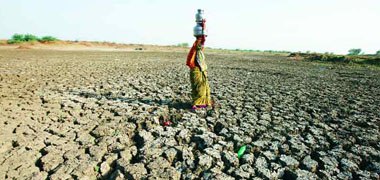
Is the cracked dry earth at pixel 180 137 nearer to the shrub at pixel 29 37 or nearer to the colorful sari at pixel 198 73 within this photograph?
the colorful sari at pixel 198 73

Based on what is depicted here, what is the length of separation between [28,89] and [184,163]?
4.90 metres

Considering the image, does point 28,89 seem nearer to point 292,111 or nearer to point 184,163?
point 184,163

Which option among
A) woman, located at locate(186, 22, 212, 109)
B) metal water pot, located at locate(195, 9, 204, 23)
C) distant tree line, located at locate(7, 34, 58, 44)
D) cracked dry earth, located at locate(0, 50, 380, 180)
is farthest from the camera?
distant tree line, located at locate(7, 34, 58, 44)

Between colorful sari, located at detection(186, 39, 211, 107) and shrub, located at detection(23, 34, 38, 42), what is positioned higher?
shrub, located at detection(23, 34, 38, 42)

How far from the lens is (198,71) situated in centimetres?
364

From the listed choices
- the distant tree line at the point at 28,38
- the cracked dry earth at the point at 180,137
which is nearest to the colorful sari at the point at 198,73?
the cracked dry earth at the point at 180,137

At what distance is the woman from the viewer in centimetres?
357

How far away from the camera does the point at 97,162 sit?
7.27 ft

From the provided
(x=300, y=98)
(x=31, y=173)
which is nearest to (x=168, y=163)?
(x=31, y=173)

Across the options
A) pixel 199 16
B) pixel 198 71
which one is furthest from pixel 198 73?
pixel 199 16

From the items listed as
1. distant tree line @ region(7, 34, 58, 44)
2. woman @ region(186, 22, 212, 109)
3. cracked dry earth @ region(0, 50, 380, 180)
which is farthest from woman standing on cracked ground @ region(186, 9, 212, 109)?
distant tree line @ region(7, 34, 58, 44)

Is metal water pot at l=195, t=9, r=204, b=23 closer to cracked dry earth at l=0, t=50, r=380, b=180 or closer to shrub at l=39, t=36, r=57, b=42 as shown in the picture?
cracked dry earth at l=0, t=50, r=380, b=180

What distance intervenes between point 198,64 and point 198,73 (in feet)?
A: 0.52

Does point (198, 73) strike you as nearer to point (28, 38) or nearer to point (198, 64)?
point (198, 64)
